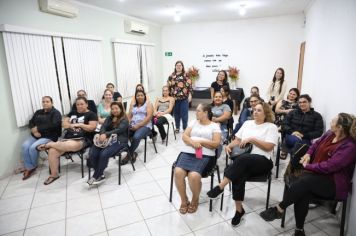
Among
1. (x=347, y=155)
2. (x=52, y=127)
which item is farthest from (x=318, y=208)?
(x=52, y=127)

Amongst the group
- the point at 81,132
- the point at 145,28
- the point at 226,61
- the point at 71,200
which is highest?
the point at 145,28

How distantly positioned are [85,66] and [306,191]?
4.20 meters

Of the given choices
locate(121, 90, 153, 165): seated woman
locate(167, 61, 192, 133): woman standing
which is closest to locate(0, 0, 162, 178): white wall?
locate(121, 90, 153, 165): seated woman

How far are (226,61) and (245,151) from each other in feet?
17.3

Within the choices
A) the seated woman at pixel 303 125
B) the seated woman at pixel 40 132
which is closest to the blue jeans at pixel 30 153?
the seated woman at pixel 40 132

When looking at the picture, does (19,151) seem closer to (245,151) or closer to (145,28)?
(245,151)

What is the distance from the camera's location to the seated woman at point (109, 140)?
2979mm

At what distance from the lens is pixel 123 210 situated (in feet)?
8.31

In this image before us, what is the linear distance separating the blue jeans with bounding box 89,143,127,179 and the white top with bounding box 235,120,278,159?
5.17 feet

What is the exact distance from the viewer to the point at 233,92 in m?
6.92

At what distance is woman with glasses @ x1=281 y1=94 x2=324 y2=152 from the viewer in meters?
2.93

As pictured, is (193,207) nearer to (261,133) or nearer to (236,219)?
(236,219)

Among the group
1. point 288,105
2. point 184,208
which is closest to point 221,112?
point 288,105

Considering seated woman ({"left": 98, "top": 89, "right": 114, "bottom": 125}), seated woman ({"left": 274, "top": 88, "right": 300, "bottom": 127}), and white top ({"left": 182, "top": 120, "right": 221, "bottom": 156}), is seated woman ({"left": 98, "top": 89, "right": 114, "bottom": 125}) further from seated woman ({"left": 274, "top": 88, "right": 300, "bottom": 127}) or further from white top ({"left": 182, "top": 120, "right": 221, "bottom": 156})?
seated woman ({"left": 274, "top": 88, "right": 300, "bottom": 127})
